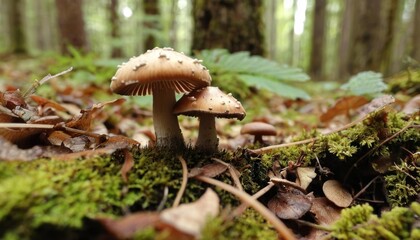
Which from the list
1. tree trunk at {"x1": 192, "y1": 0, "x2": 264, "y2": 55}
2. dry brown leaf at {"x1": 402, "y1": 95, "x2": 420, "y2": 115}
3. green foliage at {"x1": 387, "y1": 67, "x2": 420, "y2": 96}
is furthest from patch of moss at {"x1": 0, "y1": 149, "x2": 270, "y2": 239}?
tree trunk at {"x1": 192, "y1": 0, "x2": 264, "y2": 55}

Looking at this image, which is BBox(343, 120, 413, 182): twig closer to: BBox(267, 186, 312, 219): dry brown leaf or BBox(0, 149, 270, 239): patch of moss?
BBox(267, 186, 312, 219): dry brown leaf

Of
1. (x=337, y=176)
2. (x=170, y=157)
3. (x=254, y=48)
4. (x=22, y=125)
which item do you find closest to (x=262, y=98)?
(x=254, y=48)

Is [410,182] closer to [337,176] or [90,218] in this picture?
[337,176]

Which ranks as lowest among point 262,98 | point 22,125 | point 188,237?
point 262,98

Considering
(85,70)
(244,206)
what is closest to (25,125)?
(244,206)

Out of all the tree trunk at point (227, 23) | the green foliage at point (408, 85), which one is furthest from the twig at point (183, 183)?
the tree trunk at point (227, 23)
